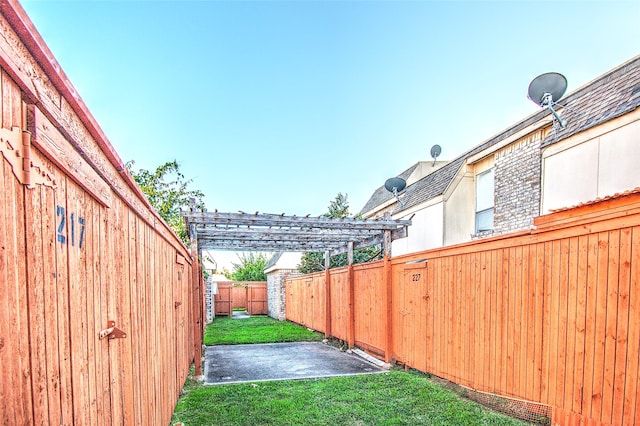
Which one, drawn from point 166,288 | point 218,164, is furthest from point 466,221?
point 218,164

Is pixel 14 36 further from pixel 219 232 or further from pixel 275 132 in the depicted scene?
pixel 275 132

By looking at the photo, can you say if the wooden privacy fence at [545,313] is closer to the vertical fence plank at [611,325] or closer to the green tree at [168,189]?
the vertical fence plank at [611,325]

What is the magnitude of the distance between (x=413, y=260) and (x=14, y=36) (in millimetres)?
6282

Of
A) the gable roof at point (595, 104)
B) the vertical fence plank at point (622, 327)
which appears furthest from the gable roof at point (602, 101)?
the vertical fence plank at point (622, 327)

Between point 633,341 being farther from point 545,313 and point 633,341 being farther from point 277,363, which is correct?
point 277,363

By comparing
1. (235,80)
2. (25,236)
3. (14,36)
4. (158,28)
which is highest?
(235,80)

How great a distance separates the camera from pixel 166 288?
13.5 ft

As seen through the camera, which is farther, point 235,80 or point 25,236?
point 235,80

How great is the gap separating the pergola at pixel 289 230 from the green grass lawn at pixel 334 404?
2.92 meters

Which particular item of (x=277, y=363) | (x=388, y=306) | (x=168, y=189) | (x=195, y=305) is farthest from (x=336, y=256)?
(x=195, y=305)

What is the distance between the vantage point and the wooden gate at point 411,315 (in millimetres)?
6176

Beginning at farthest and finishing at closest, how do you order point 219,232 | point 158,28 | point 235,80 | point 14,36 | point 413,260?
point 235,80
point 158,28
point 219,232
point 413,260
point 14,36

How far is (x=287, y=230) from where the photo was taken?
884 cm

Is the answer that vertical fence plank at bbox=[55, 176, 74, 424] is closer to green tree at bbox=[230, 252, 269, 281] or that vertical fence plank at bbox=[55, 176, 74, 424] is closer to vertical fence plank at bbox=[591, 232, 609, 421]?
vertical fence plank at bbox=[591, 232, 609, 421]
